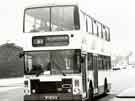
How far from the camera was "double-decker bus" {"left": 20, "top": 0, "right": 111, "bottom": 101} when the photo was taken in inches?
689

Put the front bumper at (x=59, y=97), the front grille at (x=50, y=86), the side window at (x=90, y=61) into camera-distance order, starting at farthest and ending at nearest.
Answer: the side window at (x=90, y=61) → the front grille at (x=50, y=86) → the front bumper at (x=59, y=97)

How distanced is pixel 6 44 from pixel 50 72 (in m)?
Result: 50.9

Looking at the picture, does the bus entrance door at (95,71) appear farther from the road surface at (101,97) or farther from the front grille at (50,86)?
the front grille at (50,86)

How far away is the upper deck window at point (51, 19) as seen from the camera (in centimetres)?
1783

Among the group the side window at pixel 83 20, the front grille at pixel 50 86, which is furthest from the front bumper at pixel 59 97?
the side window at pixel 83 20

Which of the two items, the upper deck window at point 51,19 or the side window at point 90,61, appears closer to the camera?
the upper deck window at point 51,19

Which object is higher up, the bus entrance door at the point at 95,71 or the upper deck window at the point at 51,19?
the upper deck window at the point at 51,19

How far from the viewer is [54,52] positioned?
57.8ft

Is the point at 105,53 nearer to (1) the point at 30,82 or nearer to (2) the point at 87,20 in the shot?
(2) the point at 87,20

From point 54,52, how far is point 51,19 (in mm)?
1339

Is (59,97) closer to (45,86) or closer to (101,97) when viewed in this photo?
(45,86)

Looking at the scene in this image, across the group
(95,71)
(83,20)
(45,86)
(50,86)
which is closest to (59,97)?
(50,86)

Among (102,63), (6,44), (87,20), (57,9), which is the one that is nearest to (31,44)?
(57,9)

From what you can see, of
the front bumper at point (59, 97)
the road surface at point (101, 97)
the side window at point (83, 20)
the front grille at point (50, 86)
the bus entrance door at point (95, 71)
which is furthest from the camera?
the road surface at point (101, 97)
